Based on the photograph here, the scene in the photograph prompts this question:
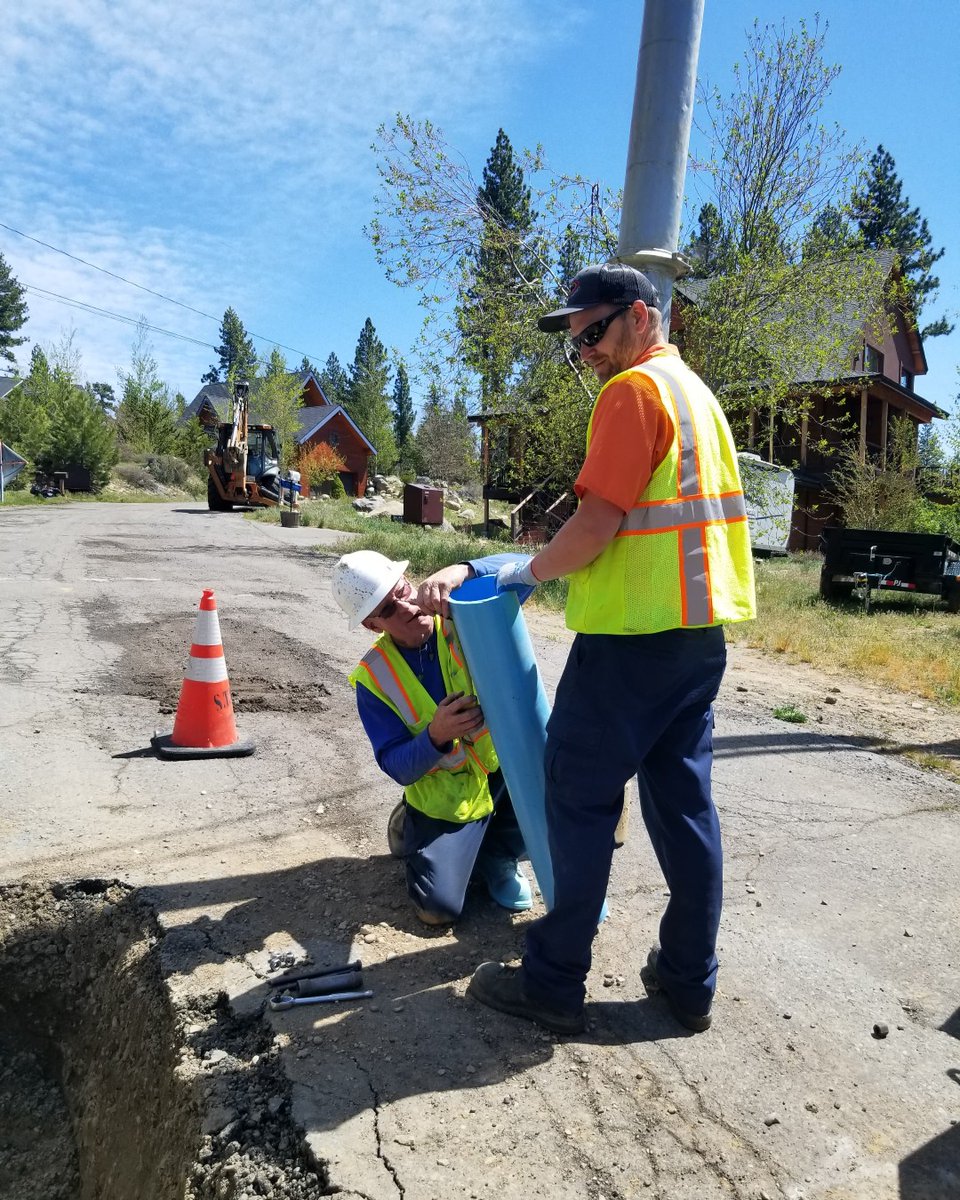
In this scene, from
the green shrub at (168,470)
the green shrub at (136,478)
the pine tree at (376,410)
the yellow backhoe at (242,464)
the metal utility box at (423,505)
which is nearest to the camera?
the metal utility box at (423,505)

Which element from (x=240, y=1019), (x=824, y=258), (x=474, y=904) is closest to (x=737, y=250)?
(x=824, y=258)

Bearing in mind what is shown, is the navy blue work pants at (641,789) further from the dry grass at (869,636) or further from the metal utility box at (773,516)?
the metal utility box at (773,516)

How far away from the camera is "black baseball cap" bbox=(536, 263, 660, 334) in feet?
7.62

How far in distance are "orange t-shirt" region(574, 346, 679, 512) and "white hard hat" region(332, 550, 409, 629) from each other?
39.2 inches

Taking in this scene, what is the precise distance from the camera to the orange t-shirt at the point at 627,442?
2129mm

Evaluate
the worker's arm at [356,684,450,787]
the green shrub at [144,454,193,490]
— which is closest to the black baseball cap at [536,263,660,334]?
the worker's arm at [356,684,450,787]

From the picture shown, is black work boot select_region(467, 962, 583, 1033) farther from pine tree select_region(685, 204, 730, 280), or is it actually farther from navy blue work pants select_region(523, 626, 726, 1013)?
pine tree select_region(685, 204, 730, 280)

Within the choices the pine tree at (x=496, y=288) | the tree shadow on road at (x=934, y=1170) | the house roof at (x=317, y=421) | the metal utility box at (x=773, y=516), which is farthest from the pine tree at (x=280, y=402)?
the tree shadow on road at (x=934, y=1170)

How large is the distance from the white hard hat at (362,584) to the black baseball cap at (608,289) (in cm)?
107

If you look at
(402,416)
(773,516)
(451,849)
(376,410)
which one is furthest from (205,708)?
(402,416)

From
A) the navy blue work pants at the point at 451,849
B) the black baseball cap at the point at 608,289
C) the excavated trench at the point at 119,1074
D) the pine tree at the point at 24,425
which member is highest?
the pine tree at the point at 24,425

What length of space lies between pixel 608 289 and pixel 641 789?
139 centimetres

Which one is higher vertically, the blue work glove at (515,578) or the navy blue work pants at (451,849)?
the blue work glove at (515,578)

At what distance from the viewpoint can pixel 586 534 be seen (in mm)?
2209
